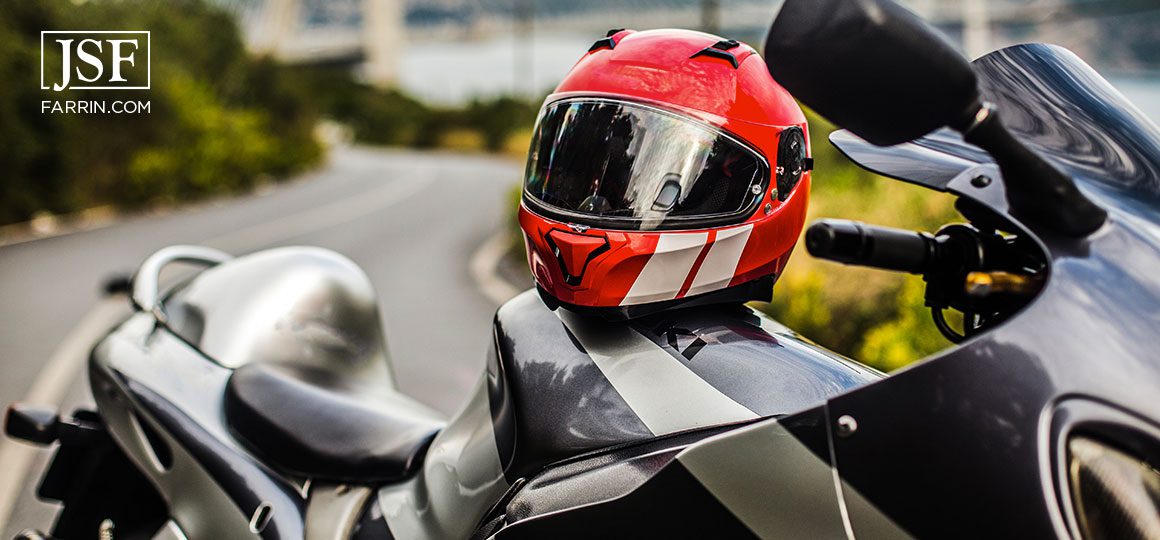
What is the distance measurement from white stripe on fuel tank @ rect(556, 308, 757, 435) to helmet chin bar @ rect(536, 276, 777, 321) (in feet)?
0.09

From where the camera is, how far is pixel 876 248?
4.85 feet

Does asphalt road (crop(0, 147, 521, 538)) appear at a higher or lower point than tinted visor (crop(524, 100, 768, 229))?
lower

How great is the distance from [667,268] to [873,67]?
72cm

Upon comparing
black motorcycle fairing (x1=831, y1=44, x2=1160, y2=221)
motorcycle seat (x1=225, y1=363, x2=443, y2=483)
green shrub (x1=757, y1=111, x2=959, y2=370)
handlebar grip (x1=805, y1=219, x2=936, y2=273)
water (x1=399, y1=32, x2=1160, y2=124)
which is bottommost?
water (x1=399, y1=32, x2=1160, y2=124)

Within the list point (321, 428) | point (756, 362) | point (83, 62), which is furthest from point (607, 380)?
point (83, 62)

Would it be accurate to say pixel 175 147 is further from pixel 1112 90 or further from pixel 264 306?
pixel 1112 90

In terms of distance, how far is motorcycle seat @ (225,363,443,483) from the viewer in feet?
6.89

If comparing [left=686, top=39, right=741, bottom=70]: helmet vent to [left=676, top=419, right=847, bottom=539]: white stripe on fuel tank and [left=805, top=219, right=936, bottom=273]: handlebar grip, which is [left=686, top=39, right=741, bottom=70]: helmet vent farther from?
[left=676, top=419, right=847, bottom=539]: white stripe on fuel tank

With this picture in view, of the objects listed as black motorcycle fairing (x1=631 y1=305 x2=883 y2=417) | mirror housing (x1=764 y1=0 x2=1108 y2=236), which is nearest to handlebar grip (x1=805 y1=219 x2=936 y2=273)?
black motorcycle fairing (x1=631 y1=305 x2=883 y2=417)

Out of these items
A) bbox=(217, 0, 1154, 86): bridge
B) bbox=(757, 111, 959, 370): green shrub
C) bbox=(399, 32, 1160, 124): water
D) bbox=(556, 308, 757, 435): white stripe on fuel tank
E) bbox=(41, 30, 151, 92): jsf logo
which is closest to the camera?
bbox=(556, 308, 757, 435): white stripe on fuel tank

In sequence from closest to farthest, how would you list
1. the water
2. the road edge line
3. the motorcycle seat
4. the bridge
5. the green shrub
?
1. the motorcycle seat
2. the green shrub
3. the road edge line
4. the bridge
5. the water

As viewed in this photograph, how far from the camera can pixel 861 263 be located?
1.49 metres

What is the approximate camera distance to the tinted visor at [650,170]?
64.3 inches

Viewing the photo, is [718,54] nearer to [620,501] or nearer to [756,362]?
[756,362]
